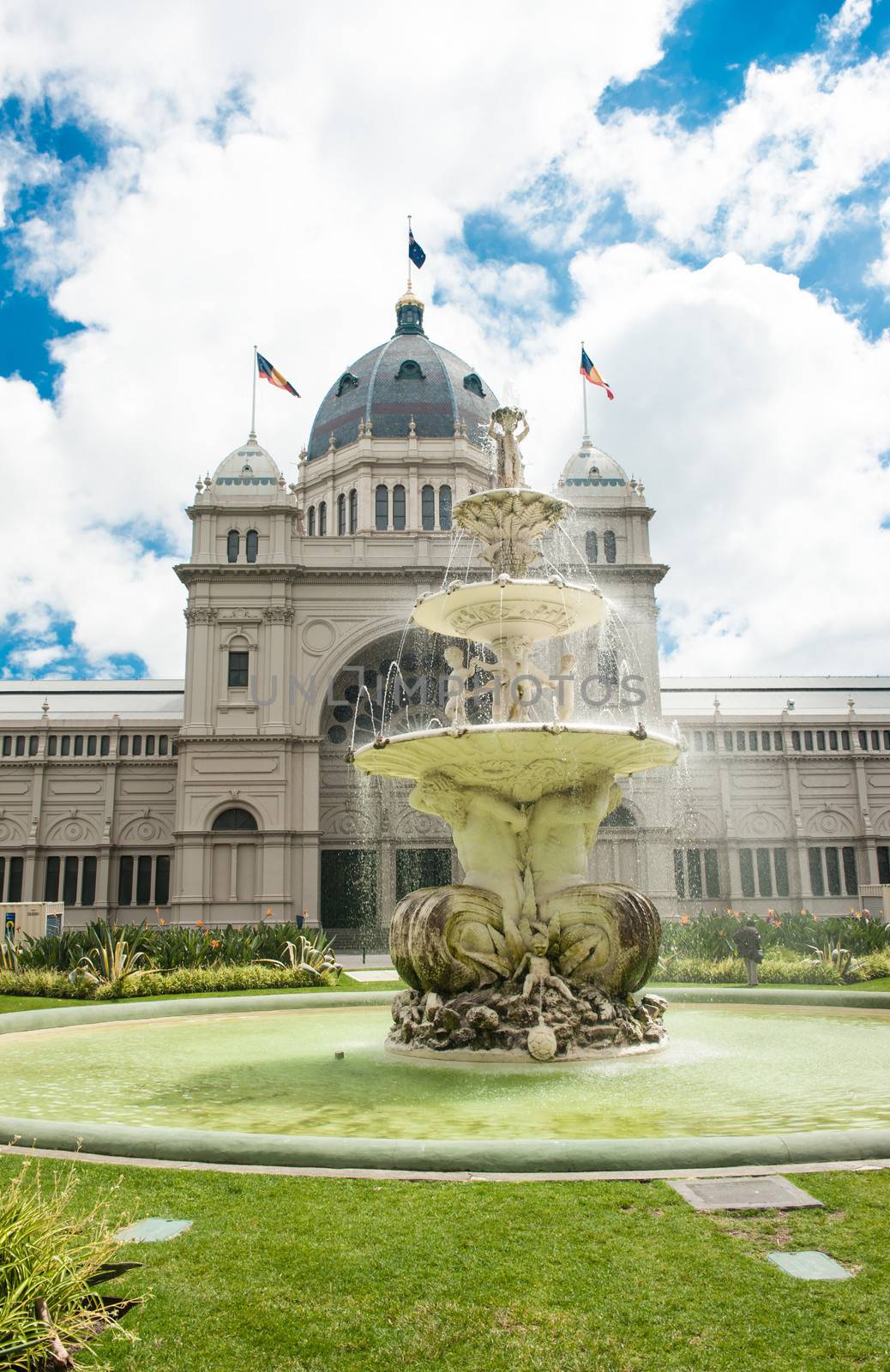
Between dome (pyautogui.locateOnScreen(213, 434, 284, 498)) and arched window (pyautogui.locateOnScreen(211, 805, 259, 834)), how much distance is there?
1317 cm

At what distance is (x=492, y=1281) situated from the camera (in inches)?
167

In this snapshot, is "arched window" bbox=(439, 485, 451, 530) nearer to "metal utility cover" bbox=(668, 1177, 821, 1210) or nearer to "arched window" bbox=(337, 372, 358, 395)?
"arched window" bbox=(337, 372, 358, 395)

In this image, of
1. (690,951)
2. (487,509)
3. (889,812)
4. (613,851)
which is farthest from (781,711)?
(487,509)

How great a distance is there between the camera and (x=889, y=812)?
47469 millimetres

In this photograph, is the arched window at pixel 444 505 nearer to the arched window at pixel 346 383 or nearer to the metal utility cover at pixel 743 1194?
the arched window at pixel 346 383

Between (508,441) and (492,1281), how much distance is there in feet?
38.7

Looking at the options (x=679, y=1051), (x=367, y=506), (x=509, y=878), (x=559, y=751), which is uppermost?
(x=367, y=506)

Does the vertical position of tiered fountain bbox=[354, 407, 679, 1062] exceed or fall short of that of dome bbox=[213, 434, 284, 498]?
it falls short

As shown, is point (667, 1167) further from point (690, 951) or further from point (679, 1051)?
point (690, 951)

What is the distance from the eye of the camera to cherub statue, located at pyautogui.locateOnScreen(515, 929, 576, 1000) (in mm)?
10680

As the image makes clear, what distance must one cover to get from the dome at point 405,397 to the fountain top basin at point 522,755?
133 ft

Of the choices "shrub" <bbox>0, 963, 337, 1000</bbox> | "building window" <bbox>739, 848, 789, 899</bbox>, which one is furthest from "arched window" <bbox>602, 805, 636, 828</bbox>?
"shrub" <bbox>0, 963, 337, 1000</bbox>

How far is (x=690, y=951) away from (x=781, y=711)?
2817 centimetres

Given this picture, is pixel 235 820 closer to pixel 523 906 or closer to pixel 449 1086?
pixel 523 906
